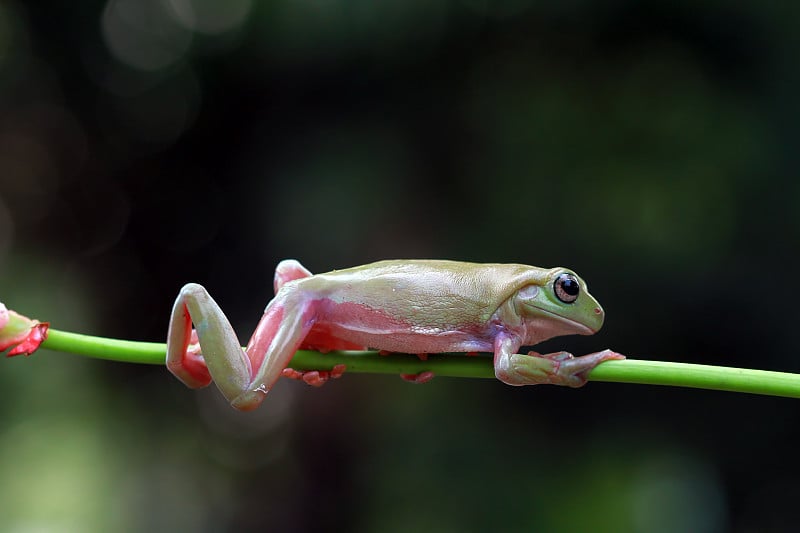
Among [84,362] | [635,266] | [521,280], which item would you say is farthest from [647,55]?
[84,362]

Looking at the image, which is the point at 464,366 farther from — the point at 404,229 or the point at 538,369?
the point at 404,229

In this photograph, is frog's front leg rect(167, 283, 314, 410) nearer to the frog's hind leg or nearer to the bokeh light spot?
the frog's hind leg

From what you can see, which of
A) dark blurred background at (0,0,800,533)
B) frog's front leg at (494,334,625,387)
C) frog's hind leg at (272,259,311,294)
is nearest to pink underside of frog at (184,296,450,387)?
frog's front leg at (494,334,625,387)

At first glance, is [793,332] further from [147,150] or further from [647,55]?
[147,150]

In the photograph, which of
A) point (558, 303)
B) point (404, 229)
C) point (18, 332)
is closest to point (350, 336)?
point (558, 303)

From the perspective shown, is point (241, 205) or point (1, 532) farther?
point (241, 205)

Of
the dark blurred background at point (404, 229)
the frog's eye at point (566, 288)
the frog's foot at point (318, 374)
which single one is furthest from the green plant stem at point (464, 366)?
the dark blurred background at point (404, 229)

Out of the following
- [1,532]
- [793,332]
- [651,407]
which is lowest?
[1,532]

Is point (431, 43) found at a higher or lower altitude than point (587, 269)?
higher
